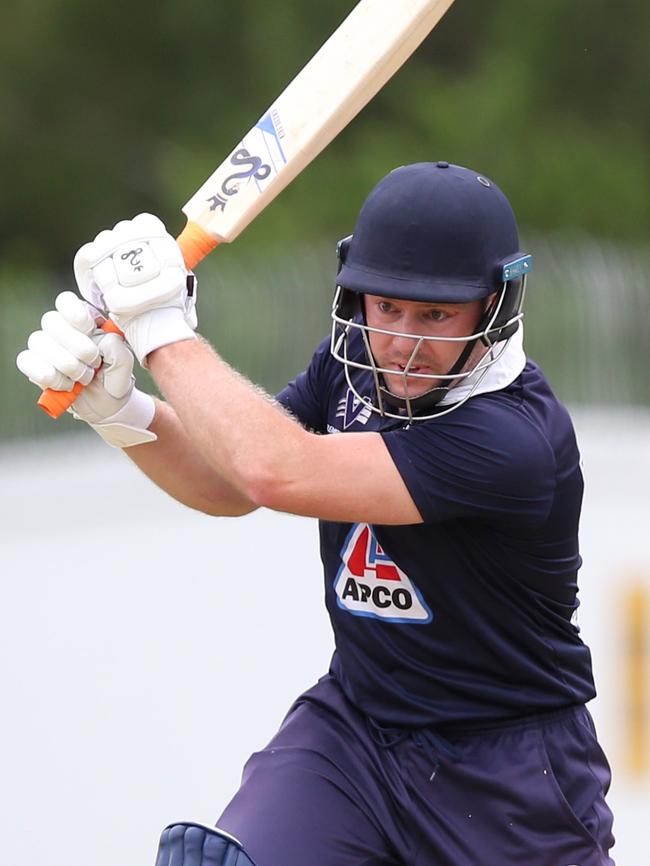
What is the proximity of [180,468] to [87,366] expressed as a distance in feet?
1.28

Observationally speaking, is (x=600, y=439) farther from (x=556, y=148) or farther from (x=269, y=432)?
(x=556, y=148)

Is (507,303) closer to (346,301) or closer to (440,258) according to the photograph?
(440,258)

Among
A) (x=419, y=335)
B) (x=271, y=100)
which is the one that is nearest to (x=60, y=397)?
(x=419, y=335)

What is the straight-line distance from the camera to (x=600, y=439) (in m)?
5.52

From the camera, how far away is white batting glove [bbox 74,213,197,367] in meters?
2.99

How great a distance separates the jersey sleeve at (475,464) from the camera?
9.70ft

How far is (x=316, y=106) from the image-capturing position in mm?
3285

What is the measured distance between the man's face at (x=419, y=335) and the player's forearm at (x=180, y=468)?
587mm

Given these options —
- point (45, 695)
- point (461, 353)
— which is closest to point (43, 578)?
point (45, 695)

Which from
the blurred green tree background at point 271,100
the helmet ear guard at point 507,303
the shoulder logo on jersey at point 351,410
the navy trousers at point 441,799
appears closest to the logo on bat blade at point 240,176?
the shoulder logo on jersey at point 351,410

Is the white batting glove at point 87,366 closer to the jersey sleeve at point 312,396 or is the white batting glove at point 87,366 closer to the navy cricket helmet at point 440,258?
Result: the jersey sleeve at point 312,396

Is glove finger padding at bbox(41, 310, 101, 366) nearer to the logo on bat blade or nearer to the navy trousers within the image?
the logo on bat blade

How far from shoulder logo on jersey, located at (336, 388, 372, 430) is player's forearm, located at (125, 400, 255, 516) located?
1.06 ft

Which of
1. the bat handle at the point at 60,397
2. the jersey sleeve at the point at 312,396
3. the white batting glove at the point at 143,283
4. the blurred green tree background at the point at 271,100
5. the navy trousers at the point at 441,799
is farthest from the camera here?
the blurred green tree background at the point at 271,100
